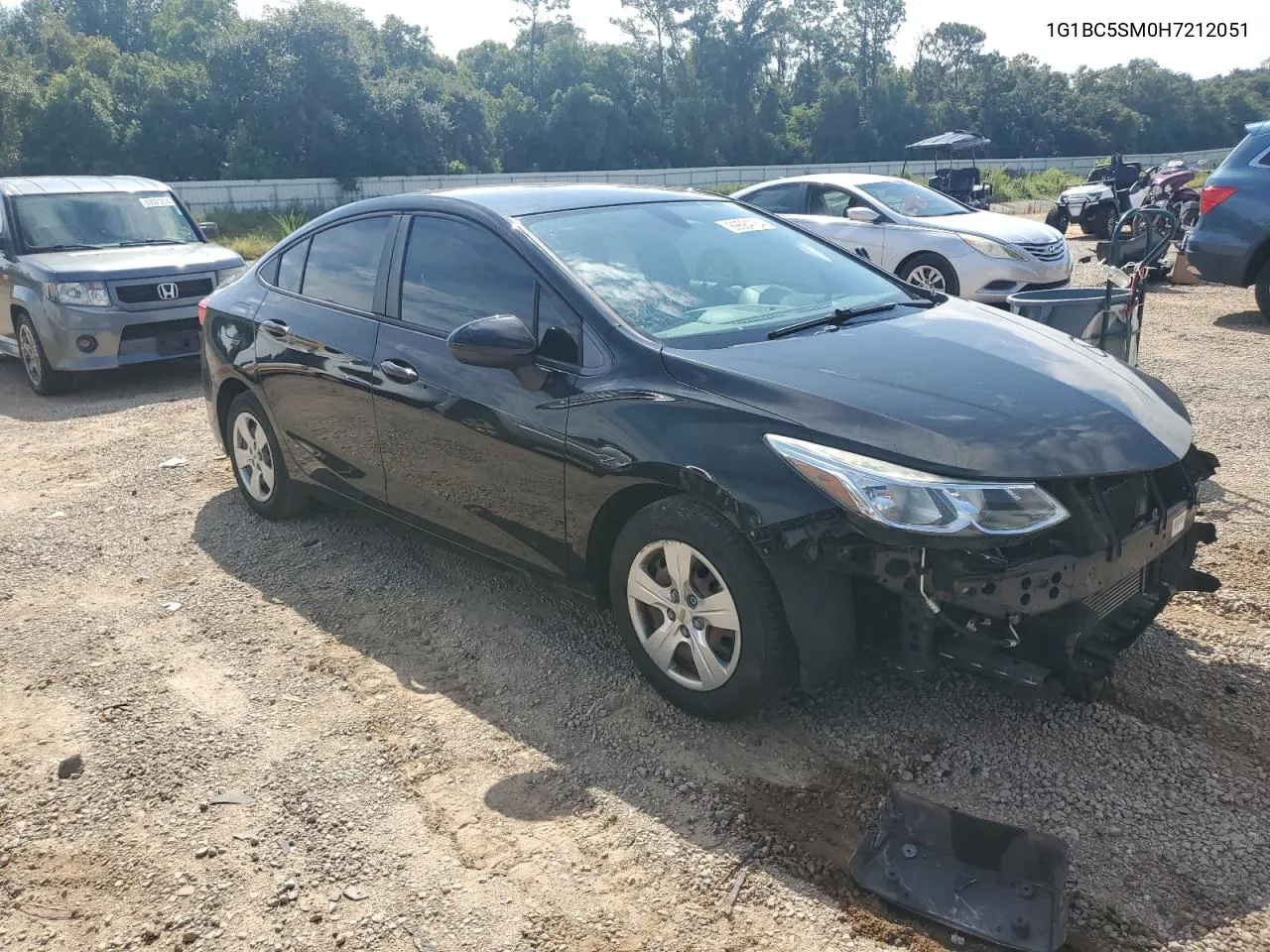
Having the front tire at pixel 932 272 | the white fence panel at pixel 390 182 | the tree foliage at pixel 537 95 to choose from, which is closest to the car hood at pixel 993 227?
the front tire at pixel 932 272

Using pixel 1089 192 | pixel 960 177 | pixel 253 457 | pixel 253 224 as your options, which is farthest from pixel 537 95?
pixel 253 457

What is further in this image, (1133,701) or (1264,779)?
(1133,701)

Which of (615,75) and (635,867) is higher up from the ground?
(615,75)

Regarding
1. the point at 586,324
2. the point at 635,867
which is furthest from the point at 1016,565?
the point at 586,324

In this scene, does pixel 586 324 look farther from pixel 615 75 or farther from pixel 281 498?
pixel 615 75

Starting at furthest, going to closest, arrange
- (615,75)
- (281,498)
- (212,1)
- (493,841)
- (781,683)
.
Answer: (212,1) → (615,75) → (281,498) → (781,683) → (493,841)

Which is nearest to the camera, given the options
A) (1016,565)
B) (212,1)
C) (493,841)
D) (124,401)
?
(1016,565)

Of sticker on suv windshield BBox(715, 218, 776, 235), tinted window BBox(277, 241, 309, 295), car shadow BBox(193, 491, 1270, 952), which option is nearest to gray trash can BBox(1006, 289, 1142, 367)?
sticker on suv windshield BBox(715, 218, 776, 235)

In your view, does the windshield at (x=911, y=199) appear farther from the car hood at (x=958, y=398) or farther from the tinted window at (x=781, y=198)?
the car hood at (x=958, y=398)

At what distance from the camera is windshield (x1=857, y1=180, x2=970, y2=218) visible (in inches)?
441

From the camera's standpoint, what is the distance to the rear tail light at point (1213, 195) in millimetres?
9866

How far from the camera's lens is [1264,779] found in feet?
9.97

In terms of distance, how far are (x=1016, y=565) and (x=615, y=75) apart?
2714 inches

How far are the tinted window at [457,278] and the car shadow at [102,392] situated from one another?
5.28 metres
